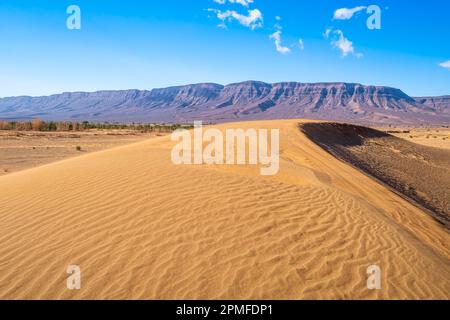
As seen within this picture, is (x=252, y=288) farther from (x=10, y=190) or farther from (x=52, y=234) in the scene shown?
(x=10, y=190)

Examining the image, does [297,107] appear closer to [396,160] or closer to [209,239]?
[396,160]

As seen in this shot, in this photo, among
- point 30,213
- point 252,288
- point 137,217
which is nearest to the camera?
point 252,288

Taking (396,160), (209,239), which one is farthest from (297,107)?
(209,239)

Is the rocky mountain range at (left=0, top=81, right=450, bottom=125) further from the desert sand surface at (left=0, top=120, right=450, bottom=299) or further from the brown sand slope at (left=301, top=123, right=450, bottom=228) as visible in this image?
the desert sand surface at (left=0, top=120, right=450, bottom=299)

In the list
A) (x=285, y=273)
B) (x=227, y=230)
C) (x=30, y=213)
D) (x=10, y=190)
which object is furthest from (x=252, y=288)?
(x=10, y=190)

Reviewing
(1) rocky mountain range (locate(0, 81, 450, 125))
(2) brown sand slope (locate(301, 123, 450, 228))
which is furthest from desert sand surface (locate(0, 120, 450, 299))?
(1) rocky mountain range (locate(0, 81, 450, 125))

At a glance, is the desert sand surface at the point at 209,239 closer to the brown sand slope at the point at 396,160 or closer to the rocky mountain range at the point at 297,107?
the brown sand slope at the point at 396,160

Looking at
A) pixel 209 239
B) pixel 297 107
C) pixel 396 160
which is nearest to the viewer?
pixel 209 239
